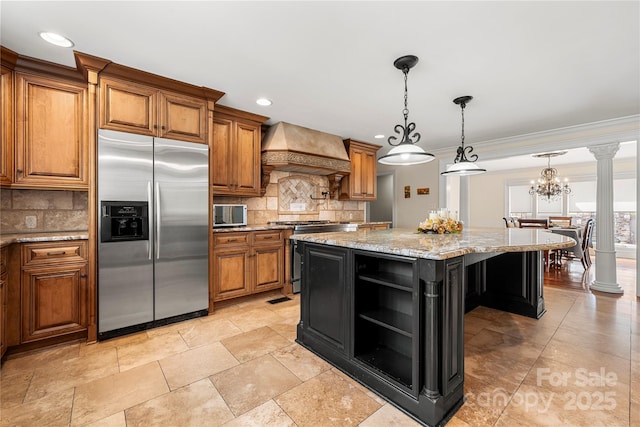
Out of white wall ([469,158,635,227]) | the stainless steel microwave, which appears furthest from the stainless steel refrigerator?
→ white wall ([469,158,635,227])

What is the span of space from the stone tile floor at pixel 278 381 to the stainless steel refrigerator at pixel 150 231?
23cm

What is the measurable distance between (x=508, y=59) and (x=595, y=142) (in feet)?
9.36

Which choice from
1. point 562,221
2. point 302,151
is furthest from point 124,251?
point 562,221

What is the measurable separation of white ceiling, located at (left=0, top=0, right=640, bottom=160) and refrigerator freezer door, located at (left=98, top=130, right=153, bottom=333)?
0.70 metres

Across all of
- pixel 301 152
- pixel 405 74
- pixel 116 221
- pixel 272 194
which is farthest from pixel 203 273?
pixel 405 74

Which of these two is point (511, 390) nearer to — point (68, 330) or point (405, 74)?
point (405, 74)

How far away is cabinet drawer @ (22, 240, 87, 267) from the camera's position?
7.19ft

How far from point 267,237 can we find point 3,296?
7.36 ft

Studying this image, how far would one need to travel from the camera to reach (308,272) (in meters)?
2.31

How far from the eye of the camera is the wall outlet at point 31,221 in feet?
8.54

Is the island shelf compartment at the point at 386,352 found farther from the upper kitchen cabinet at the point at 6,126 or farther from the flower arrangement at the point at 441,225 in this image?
the upper kitchen cabinet at the point at 6,126

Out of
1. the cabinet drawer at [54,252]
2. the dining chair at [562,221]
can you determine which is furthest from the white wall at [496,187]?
the cabinet drawer at [54,252]

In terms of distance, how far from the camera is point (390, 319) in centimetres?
186

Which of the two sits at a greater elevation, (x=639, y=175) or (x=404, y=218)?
(x=639, y=175)
